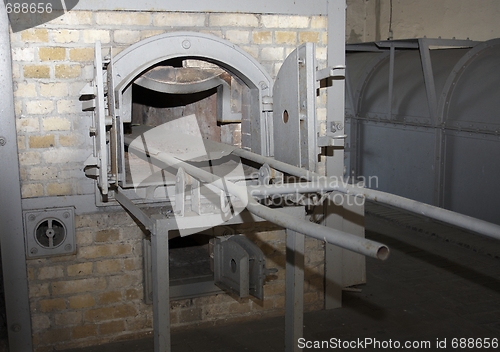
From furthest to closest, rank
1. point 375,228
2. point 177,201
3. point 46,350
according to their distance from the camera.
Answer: point 375,228
point 46,350
point 177,201

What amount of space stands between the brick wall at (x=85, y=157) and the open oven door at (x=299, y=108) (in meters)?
0.49

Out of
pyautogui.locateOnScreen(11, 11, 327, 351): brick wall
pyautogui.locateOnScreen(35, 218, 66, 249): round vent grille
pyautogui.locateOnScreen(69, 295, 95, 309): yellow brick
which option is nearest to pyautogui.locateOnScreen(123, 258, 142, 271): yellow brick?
pyautogui.locateOnScreen(11, 11, 327, 351): brick wall

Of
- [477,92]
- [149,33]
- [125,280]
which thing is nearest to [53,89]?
[149,33]

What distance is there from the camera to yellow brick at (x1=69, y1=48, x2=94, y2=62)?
8.87 ft

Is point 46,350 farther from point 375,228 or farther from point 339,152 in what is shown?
point 375,228


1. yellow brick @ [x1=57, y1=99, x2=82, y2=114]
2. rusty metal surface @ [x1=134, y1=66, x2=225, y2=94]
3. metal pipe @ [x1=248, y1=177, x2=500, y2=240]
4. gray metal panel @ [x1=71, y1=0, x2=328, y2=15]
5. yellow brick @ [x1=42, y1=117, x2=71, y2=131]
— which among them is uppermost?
gray metal panel @ [x1=71, y1=0, x2=328, y2=15]

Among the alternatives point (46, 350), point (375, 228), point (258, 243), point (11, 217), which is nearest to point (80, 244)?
point (11, 217)

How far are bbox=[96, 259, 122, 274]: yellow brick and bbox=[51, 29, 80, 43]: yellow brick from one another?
1115mm

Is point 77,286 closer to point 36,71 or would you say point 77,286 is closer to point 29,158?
point 29,158

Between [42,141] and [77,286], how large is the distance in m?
0.76

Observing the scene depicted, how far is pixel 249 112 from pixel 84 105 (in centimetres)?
89

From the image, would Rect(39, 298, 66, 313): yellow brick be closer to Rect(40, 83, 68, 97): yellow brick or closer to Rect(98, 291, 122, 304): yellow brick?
Rect(98, 291, 122, 304): yellow brick

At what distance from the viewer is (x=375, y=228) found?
517 centimetres

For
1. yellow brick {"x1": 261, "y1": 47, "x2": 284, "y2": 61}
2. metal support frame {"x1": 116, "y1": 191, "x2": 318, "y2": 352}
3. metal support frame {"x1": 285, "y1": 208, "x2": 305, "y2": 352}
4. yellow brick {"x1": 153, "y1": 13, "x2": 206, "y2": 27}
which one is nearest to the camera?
metal support frame {"x1": 116, "y1": 191, "x2": 318, "y2": 352}
